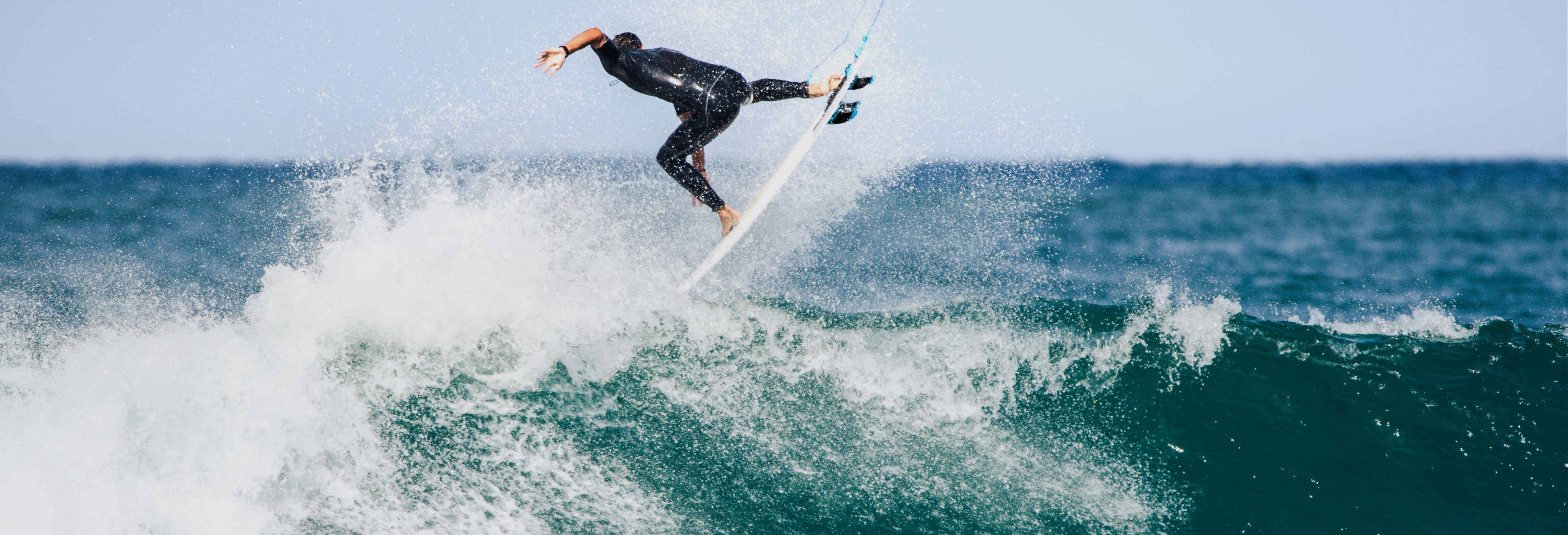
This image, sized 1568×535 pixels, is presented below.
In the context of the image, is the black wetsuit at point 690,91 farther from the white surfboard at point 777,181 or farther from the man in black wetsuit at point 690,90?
the white surfboard at point 777,181

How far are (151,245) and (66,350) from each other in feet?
37.1

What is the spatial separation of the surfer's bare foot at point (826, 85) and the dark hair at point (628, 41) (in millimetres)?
1122

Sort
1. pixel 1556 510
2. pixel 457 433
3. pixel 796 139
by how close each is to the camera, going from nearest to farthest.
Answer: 1. pixel 457 433
2. pixel 1556 510
3. pixel 796 139

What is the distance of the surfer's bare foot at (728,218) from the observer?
585cm

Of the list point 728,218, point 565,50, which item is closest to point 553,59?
point 565,50

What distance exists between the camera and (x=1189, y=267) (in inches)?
A: 615

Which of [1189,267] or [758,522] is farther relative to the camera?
[1189,267]

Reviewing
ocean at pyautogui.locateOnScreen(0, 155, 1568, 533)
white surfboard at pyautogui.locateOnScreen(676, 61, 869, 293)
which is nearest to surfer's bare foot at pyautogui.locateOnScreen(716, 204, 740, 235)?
white surfboard at pyautogui.locateOnScreen(676, 61, 869, 293)

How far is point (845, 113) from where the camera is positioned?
18.7 ft

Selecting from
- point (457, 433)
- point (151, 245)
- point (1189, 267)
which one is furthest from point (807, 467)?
point (151, 245)

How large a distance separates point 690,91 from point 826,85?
871 mm

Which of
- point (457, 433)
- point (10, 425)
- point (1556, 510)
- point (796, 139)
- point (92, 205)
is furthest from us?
point (92, 205)

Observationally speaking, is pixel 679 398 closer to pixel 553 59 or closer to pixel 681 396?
pixel 681 396

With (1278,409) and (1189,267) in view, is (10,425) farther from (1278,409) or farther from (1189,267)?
(1189,267)
